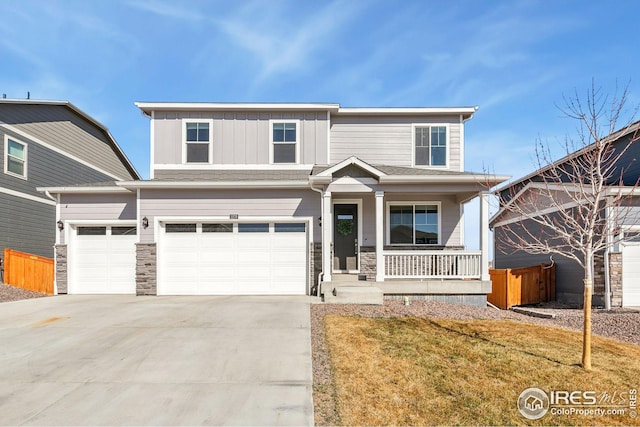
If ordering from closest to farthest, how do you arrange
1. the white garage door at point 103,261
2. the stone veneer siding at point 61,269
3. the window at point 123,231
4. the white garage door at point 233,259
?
the white garage door at point 233,259
the stone veneer siding at point 61,269
the white garage door at point 103,261
the window at point 123,231

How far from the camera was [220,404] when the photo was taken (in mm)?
3885

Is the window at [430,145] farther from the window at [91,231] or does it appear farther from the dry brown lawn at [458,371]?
the window at [91,231]

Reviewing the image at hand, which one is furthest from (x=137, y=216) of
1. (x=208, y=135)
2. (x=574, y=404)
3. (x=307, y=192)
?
(x=574, y=404)

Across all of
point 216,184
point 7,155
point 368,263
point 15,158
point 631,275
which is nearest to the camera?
point 631,275

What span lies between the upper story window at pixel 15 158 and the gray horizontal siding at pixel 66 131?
71 cm

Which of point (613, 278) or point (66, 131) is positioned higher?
point (66, 131)

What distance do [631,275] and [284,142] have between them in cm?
1118

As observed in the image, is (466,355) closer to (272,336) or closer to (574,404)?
(574,404)

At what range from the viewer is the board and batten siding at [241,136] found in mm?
12344

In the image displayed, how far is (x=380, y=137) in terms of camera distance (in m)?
13.0

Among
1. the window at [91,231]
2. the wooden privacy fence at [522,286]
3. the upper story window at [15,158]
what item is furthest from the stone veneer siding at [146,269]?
the wooden privacy fence at [522,286]

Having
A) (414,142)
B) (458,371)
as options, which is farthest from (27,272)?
(414,142)

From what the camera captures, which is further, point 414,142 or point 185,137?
point 414,142

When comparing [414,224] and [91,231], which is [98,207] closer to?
[91,231]
